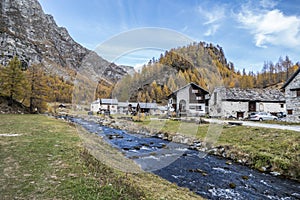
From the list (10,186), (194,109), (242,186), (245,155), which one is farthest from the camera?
(194,109)

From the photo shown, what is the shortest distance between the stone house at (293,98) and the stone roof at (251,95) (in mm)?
9575

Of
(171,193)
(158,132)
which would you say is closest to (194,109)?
(158,132)

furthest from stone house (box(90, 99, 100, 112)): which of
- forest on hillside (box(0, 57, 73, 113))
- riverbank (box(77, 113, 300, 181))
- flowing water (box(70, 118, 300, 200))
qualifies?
flowing water (box(70, 118, 300, 200))

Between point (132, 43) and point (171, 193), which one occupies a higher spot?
point (132, 43)

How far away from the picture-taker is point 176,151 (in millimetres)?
15289

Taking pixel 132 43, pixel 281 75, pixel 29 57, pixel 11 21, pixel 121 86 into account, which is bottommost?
pixel 121 86

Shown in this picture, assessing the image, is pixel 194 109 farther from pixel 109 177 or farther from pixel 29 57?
pixel 29 57

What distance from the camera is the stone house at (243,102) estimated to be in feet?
113

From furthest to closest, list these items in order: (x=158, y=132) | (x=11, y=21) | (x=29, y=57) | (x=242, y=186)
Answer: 1. (x=11, y=21)
2. (x=29, y=57)
3. (x=158, y=132)
4. (x=242, y=186)

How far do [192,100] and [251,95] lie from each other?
11.0 metres

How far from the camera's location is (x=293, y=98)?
80.0 feet

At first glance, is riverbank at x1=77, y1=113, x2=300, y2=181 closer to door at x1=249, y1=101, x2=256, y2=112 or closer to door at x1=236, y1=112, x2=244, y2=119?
door at x1=236, y1=112, x2=244, y2=119

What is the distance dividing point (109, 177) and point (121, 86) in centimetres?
1815

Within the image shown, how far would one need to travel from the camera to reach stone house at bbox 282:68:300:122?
23688 mm
